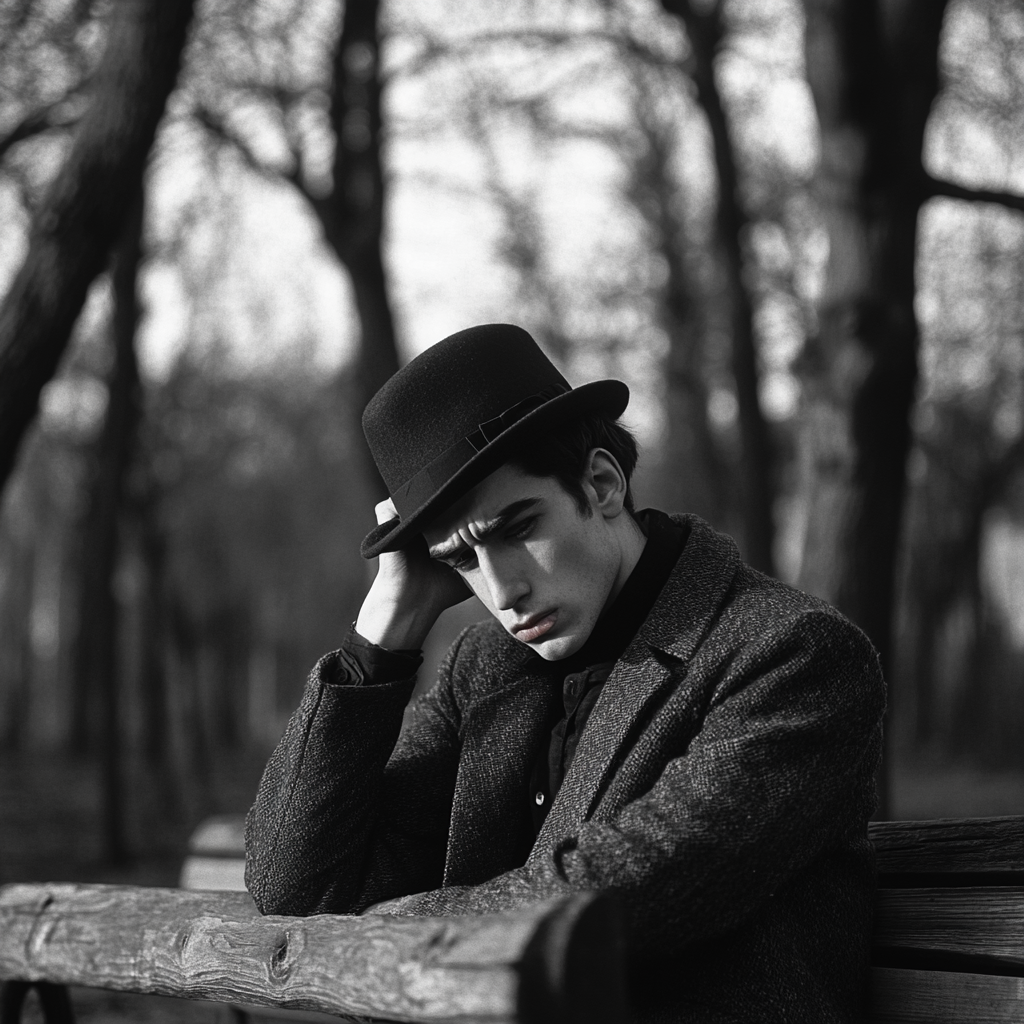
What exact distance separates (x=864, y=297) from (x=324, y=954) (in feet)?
14.3

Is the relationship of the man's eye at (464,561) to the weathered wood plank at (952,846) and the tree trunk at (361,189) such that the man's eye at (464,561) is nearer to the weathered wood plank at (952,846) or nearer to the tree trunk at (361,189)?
the weathered wood plank at (952,846)

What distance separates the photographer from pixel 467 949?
1826mm

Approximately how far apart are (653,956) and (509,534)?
2.66 ft

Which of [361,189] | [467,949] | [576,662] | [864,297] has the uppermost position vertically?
[361,189]

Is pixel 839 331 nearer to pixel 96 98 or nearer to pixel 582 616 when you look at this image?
pixel 96 98

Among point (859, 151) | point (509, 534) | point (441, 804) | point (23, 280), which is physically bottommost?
point (441, 804)

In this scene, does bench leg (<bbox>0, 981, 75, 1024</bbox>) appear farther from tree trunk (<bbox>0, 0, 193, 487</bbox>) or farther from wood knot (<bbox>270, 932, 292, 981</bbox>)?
tree trunk (<bbox>0, 0, 193, 487</bbox>)

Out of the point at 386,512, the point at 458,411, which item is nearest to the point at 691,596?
the point at 458,411

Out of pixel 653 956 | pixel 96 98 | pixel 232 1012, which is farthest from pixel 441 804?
pixel 96 98

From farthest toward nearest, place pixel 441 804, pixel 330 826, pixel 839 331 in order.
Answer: pixel 839 331, pixel 441 804, pixel 330 826

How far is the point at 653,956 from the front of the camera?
7.36 feet

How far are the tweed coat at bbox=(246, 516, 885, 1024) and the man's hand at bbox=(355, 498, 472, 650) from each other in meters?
0.12

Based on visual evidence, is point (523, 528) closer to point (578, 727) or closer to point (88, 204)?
point (578, 727)

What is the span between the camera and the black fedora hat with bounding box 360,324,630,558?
2.58 metres
